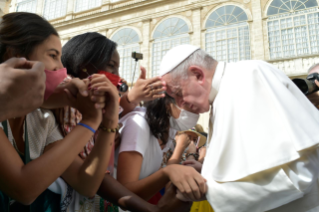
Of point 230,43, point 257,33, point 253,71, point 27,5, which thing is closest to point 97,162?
point 253,71

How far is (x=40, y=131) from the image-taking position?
49.8 inches

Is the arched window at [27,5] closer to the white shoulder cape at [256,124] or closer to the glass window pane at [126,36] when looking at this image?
the glass window pane at [126,36]

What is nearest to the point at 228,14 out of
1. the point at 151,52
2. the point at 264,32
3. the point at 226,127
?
the point at 264,32

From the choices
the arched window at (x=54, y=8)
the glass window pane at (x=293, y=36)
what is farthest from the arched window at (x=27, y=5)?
the glass window pane at (x=293, y=36)

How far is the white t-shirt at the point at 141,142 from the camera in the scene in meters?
1.71

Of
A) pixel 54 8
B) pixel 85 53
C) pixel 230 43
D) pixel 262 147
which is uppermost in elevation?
pixel 54 8

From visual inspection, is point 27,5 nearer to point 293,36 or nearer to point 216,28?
point 216,28

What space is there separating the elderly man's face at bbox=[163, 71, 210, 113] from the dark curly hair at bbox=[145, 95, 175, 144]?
335 millimetres

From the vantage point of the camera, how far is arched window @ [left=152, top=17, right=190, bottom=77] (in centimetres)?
1431

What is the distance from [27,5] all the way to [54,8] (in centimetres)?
240

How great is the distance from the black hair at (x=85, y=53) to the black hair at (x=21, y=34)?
49 centimetres

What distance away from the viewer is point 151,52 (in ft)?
49.3

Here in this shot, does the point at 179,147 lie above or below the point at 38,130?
below

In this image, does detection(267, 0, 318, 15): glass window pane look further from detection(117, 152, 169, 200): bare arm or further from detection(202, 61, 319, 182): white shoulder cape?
detection(117, 152, 169, 200): bare arm
